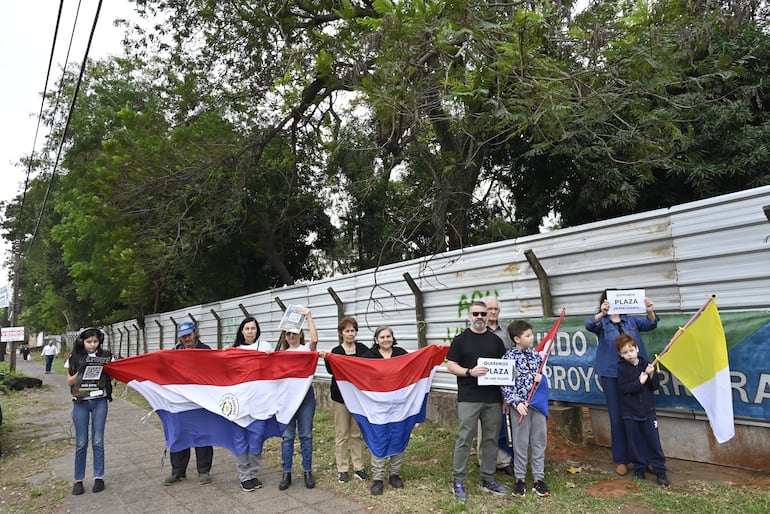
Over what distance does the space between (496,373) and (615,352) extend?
47.3 inches

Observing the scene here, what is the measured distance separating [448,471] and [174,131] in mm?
8971

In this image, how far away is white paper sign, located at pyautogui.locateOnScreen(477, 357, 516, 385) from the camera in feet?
15.7

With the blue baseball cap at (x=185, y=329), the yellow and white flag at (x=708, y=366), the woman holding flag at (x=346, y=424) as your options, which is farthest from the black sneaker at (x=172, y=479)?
the yellow and white flag at (x=708, y=366)

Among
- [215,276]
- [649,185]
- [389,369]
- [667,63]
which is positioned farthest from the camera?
[215,276]

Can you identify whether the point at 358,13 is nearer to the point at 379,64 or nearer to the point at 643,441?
the point at 379,64

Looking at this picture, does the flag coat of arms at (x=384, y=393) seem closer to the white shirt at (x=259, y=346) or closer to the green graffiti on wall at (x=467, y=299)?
the white shirt at (x=259, y=346)

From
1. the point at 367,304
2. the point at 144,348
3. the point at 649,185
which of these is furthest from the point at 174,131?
the point at 144,348

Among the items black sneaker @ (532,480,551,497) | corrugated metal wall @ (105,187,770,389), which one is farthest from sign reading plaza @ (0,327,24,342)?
black sneaker @ (532,480,551,497)

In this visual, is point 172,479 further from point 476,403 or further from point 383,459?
point 476,403

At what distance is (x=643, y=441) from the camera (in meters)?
4.77

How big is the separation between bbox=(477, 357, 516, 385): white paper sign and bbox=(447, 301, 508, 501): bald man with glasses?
3.0 inches

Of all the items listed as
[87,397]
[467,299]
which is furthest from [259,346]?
[467,299]

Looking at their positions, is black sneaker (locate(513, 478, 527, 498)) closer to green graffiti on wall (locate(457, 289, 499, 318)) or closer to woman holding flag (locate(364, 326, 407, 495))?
woman holding flag (locate(364, 326, 407, 495))

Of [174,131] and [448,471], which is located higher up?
[174,131]
